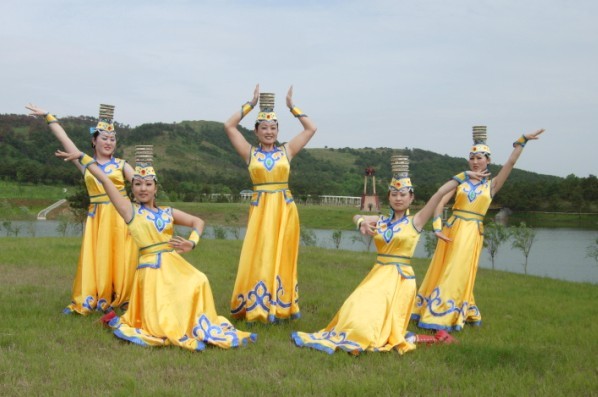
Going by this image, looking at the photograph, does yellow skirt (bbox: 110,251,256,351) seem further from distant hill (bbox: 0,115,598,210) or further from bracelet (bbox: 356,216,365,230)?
distant hill (bbox: 0,115,598,210)

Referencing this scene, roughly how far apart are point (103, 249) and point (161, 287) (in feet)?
5.24

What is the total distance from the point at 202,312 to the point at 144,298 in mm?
590

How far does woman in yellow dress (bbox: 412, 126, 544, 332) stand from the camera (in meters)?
6.83

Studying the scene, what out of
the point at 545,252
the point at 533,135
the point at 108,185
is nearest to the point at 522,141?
the point at 533,135

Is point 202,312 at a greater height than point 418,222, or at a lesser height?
lesser

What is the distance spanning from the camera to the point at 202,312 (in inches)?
227

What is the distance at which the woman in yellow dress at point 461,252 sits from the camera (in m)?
6.83

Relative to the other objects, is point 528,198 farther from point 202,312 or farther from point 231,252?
point 202,312

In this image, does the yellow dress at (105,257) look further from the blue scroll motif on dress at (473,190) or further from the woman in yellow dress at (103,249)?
the blue scroll motif on dress at (473,190)

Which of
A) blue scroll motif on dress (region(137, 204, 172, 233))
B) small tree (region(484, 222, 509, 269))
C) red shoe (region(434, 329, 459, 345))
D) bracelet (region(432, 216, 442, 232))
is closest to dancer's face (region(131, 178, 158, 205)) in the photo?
blue scroll motif on dress (region(137, 204, 172, 233))

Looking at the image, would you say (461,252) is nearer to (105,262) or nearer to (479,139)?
(479,139)

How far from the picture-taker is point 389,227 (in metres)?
6.05

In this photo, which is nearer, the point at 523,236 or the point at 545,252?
the point at 523,236

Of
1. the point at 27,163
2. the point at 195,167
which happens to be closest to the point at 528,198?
the point at 27,163
